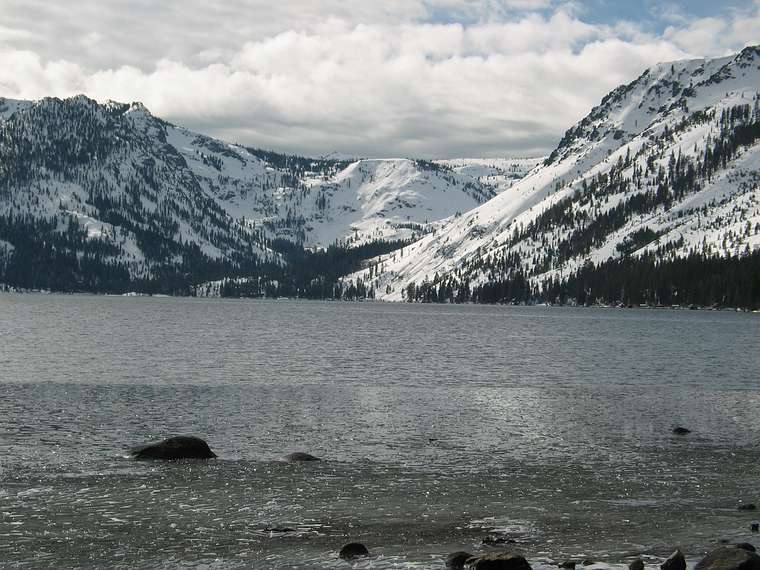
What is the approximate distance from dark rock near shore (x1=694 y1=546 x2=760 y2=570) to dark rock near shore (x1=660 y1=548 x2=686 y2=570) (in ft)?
1.39

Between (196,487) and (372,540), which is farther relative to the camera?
(196,487)

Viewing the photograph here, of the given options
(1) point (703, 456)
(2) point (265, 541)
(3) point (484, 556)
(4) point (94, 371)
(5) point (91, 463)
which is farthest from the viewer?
(4) point (94, 371)

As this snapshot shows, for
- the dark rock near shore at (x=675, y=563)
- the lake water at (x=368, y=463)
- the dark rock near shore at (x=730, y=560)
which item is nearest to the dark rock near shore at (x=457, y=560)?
the lake water at (x=368, y=463)

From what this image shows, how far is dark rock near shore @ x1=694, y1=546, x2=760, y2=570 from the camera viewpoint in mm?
24047

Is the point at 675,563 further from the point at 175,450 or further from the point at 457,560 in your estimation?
the point at 175,450

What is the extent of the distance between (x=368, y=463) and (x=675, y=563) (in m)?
20.1

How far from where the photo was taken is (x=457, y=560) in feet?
84.9

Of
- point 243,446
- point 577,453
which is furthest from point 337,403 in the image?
point 577,453

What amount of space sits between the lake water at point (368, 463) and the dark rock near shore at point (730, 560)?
2757mm

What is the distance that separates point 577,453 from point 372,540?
21.2 m

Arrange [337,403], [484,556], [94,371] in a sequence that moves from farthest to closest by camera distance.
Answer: [94,371]
[337,403]
[484,556]

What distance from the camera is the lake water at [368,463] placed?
2866 cm

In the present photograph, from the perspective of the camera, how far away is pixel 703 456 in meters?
45.6

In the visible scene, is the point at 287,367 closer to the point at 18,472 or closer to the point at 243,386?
the point at 243,386
